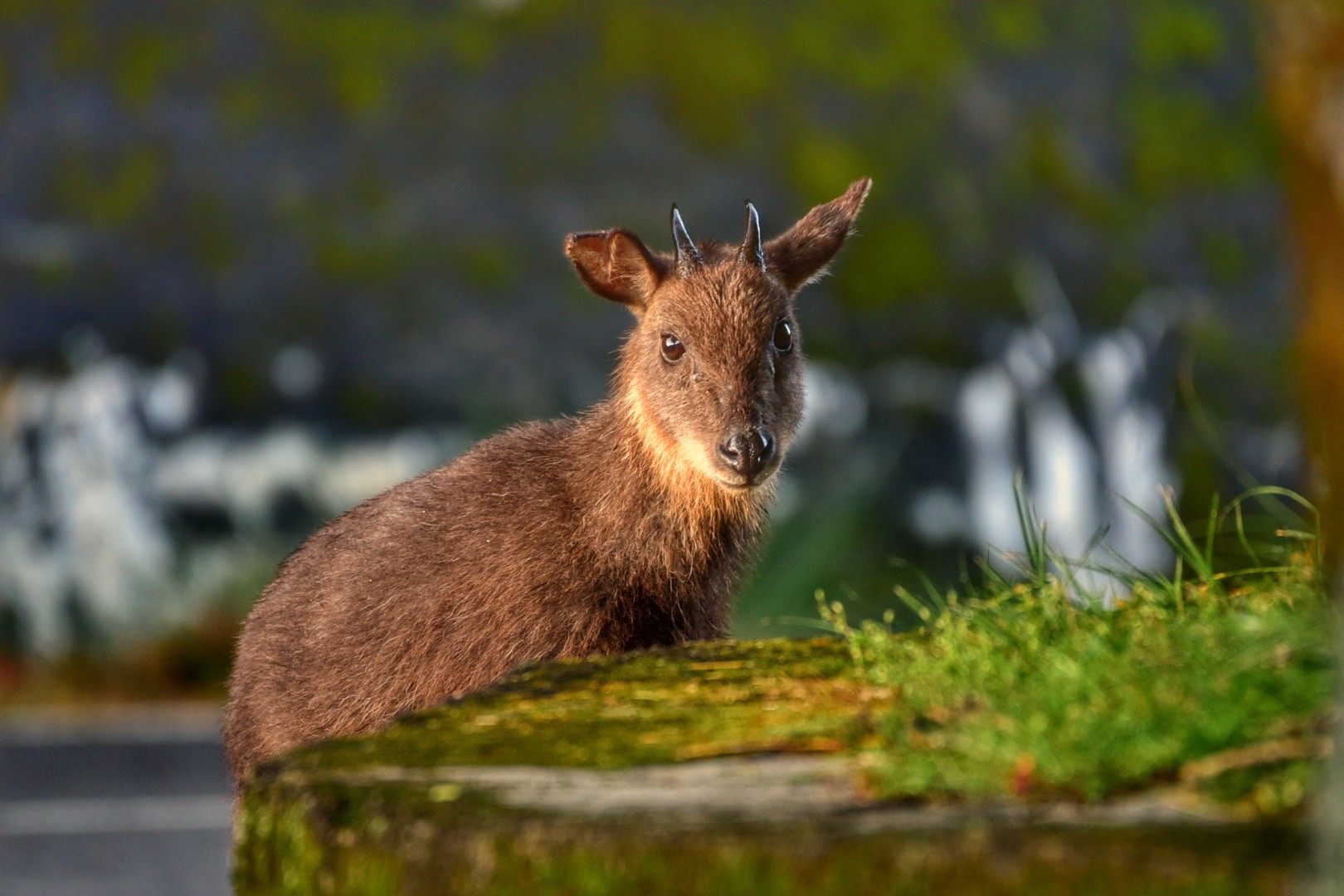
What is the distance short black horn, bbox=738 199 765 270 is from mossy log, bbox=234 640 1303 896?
94.0 inches

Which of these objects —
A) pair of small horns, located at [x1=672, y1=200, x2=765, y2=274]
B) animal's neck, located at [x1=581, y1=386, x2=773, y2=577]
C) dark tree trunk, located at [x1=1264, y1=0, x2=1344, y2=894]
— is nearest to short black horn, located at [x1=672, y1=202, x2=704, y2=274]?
pair of small horns, located at [x1=672, y1=200, x2=765, y2=274]

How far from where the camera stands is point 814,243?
5652mm

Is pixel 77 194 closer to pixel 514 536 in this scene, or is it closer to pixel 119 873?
pixel 119 873

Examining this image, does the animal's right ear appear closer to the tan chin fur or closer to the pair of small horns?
the pair of small horns

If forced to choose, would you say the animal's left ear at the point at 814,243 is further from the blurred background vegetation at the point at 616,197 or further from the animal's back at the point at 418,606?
the blurred background vegetation at the point at 616,197

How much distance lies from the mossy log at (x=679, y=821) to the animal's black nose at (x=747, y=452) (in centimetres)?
179

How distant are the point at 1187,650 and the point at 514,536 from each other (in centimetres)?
277

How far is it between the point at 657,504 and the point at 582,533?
259 mm

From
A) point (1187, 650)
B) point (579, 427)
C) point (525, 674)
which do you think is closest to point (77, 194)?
point (579, 427)

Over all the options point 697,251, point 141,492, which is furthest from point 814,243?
point 141,492

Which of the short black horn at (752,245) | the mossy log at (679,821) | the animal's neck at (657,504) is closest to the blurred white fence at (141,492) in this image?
the animal's neck at (657,504)

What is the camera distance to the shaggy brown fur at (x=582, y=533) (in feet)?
16.9

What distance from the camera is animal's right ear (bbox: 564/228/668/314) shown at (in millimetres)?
5434

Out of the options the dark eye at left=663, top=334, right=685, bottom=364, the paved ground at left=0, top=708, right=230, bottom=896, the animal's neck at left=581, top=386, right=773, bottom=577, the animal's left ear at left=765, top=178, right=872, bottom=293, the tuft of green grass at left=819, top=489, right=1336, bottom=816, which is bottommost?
the paved ground at left=0, top=708, right=230, bottom=896
